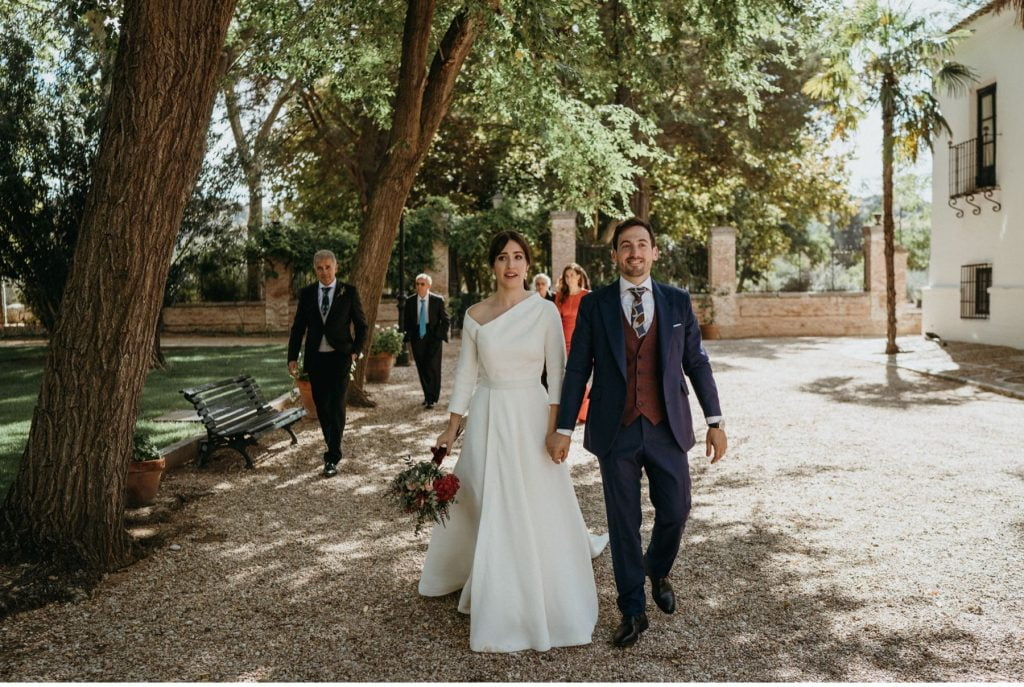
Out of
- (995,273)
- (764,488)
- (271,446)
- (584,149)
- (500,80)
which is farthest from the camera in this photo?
(995,273)

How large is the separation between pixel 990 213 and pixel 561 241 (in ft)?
36.6

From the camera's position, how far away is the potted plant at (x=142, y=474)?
684cm

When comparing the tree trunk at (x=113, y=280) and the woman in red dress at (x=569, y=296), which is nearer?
the tree trunk at (x=113, y=280)

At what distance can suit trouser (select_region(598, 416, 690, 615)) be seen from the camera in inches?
164

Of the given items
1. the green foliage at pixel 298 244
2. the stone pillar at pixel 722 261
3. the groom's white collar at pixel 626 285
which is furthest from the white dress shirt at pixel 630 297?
the stone pillar at pixel 722 261

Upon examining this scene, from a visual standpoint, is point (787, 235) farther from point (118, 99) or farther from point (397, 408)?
point (118, 99)

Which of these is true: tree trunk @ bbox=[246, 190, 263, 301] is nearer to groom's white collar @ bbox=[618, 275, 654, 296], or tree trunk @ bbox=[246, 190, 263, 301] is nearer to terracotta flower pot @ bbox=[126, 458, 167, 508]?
terracotta flower pot @ bbox=[126, 458, 167, 508]

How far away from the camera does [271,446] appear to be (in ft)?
31.7

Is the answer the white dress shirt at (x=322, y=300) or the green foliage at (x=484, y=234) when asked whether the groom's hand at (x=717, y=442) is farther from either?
the green foliage at (x=484, y=234)

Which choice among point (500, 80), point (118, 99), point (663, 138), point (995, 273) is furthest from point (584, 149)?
point (663, 138)

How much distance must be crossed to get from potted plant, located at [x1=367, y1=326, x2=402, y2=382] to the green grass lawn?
147cm

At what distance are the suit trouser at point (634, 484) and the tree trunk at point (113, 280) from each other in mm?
3039

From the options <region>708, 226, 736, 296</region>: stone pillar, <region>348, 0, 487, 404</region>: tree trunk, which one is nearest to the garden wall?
<region>708, 226, 736, 296</region>: stone pillar

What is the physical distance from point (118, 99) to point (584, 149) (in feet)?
31.2
